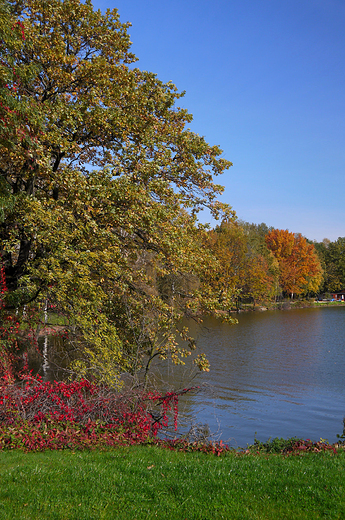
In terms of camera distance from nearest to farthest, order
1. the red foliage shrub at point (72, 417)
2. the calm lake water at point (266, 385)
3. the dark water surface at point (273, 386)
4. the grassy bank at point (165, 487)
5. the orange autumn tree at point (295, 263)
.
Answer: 1. the grassy bank at point (165, 487)
2. the red foliage shrub at point (72, 417)
3. the calm lake water at point (266, 385)
4. the dark water surface at point (273, 386)
5. the orange autumn tree at point (295, 263)

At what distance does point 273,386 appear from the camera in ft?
68.8

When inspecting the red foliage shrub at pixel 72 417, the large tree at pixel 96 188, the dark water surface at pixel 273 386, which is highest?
the large tree at pixel 96 188

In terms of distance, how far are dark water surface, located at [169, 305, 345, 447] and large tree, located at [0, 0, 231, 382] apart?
2.88 meters

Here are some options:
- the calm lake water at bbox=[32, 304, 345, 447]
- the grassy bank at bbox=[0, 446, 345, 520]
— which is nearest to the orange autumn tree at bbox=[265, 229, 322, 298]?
the calm lake water at bbox=[32, 304, 345, 447]

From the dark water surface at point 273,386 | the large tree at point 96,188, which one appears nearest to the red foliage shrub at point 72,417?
the large tree at point 96,188

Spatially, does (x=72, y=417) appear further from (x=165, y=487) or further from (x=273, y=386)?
(x=273, y=386)

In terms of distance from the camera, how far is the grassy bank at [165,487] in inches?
210

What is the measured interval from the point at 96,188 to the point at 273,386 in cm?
1489

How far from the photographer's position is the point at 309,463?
7.79 metres

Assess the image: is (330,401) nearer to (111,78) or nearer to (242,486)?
(242,486)

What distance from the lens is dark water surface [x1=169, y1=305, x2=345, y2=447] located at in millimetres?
14693

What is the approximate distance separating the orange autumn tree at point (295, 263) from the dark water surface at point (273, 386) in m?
46.9

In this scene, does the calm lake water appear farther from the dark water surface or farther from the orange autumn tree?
the orange autumn tree

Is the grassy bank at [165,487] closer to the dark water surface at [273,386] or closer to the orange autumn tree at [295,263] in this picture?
the dark water surface at [273,386]
